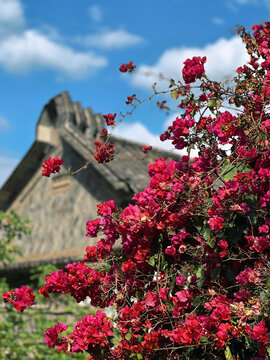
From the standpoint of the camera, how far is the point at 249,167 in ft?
9.21

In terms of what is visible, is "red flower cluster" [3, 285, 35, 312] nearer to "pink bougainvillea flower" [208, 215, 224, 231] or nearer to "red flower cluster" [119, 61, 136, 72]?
"pink bougainvillea flower" [208, 215, 224, 231]

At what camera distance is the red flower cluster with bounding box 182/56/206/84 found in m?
3.02

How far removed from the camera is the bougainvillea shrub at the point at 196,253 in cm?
259

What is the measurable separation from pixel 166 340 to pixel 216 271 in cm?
48

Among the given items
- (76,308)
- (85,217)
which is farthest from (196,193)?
(85,217)

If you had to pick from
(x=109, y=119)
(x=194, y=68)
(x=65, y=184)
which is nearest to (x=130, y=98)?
(x=109, y=119)

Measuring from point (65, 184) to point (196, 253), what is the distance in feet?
27.2

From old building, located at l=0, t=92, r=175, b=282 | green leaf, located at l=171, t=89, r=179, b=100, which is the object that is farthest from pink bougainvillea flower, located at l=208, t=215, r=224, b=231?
old building, located at l=0, t=92, r=175, b=282

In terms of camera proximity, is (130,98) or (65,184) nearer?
(130,98)

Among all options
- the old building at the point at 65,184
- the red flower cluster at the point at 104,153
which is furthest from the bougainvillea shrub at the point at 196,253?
the old building at the point at 65,184

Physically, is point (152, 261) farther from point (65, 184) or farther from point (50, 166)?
point (65, 184)

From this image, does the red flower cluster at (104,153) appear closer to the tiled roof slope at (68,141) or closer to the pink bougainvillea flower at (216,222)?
the pink bougainvillea flower at (216,222)

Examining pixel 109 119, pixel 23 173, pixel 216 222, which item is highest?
pixel 23 173

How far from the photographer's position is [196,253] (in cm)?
271
